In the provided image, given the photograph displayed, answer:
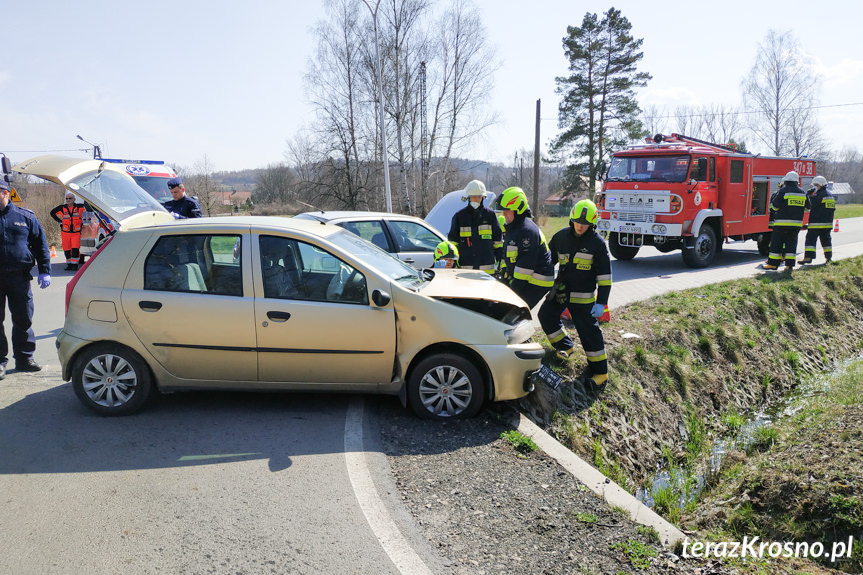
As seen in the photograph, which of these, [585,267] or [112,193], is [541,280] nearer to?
[585,267]

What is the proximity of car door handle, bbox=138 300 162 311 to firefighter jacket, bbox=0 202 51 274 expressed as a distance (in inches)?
86.0

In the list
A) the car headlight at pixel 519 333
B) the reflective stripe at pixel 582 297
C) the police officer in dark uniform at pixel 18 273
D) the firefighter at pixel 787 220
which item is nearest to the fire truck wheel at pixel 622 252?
the firefighter at pixel 787 220

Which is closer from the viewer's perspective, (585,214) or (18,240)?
(585,214)

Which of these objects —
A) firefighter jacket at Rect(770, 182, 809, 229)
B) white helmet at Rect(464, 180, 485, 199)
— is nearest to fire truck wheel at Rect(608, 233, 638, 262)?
firefighter jacket at Rect(770, 182, 809, 229)

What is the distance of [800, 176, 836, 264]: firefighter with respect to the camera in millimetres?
12142

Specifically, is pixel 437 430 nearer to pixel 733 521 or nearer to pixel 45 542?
pixel 733 521

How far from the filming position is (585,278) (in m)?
5.84

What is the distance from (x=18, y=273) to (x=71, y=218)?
324 inches

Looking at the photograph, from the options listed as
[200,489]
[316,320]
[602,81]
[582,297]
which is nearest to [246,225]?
[316,320]

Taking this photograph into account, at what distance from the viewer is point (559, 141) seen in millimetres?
40000

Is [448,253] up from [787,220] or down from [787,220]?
down

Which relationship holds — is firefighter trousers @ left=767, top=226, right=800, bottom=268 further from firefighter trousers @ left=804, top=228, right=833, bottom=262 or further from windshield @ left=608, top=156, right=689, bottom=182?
windshield @ left=608, top=156, right=689, bottom=182

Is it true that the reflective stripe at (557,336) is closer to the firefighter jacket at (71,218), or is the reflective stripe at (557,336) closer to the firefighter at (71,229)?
the firefighter at (71,229)

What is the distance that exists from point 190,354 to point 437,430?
2115 millimetres
